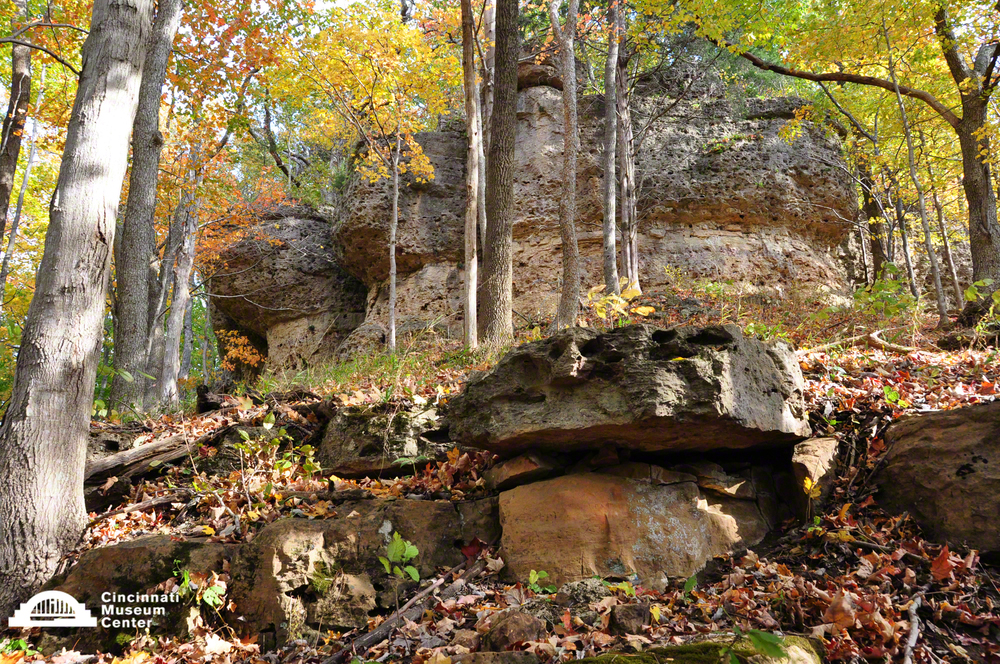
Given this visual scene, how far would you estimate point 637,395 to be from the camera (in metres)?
3.64

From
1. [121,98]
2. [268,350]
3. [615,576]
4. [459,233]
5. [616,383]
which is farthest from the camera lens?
[268,350]

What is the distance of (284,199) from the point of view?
1712cm

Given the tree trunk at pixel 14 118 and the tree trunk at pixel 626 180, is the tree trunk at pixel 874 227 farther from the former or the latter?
the tree trunk at pixel 14 118

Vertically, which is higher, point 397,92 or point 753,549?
point 397,92

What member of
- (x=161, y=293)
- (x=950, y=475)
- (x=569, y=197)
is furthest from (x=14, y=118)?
(x=950, y=475)

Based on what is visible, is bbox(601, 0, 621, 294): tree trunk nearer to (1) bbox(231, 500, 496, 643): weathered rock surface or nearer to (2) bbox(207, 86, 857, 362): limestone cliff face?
(2) bbox(207, 86, 857, 362): limestone cliff face

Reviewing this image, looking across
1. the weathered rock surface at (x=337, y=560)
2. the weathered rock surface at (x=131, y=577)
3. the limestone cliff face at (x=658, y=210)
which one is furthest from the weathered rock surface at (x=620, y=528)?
the limestone cliff face at (x=658, y=210)

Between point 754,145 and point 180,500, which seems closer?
point 180,500

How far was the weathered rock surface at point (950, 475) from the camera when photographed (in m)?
3.16

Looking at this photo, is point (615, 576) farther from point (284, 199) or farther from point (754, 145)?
point (284, 199)

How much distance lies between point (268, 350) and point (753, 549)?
1530 centimetres

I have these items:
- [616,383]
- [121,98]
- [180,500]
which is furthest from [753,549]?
[121,98]

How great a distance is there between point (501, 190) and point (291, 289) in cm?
949

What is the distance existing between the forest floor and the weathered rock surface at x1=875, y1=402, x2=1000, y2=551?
12cm
